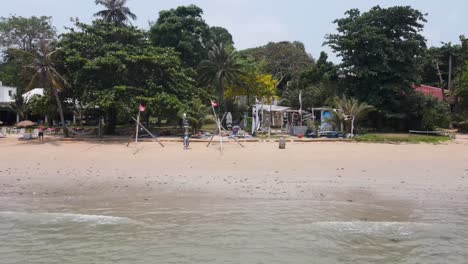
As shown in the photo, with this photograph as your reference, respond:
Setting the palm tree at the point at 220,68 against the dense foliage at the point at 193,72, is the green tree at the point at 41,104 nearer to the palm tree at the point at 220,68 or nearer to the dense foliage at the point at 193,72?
the dense foliage at the point at 193,72

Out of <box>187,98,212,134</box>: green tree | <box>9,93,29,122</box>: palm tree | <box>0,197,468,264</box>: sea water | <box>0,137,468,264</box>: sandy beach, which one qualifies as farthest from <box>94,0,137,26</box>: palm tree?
<box>0,197,468,264</box>: sea water

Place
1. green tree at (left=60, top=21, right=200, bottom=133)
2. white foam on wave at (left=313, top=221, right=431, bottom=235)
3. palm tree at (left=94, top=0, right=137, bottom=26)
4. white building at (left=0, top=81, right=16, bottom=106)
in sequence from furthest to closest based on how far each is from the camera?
white building at (left=0, top=81, right=16, bottom=106) → palm tree at (left=94, top=0, right=137, bottom=26) → green tree at (left=60, top=21, right=200, bottom=133) → white foam on wave at (left=313, top=221, right=431, bottom=235)

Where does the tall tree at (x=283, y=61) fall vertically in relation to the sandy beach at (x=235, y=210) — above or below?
above

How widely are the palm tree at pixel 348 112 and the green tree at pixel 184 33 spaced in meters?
17.1

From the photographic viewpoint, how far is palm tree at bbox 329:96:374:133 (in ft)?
99.7

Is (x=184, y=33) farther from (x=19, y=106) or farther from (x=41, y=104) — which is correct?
(x=19, y=106)

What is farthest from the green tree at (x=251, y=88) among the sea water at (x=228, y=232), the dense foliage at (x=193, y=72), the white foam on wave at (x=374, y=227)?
the white foam on wave at (x=374, y=227)

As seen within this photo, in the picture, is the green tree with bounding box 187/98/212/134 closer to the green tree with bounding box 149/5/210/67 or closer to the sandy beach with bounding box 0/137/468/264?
the green tree with bounding box 149/5/210/67

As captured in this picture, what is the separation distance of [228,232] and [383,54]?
2677cm

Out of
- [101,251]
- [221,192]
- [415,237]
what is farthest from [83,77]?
[415,237]

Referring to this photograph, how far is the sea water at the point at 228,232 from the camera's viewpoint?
7.94m

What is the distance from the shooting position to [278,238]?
28.8 ft

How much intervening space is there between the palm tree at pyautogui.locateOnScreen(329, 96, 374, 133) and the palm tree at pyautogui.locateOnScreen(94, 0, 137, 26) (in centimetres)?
1918

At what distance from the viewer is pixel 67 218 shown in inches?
398
